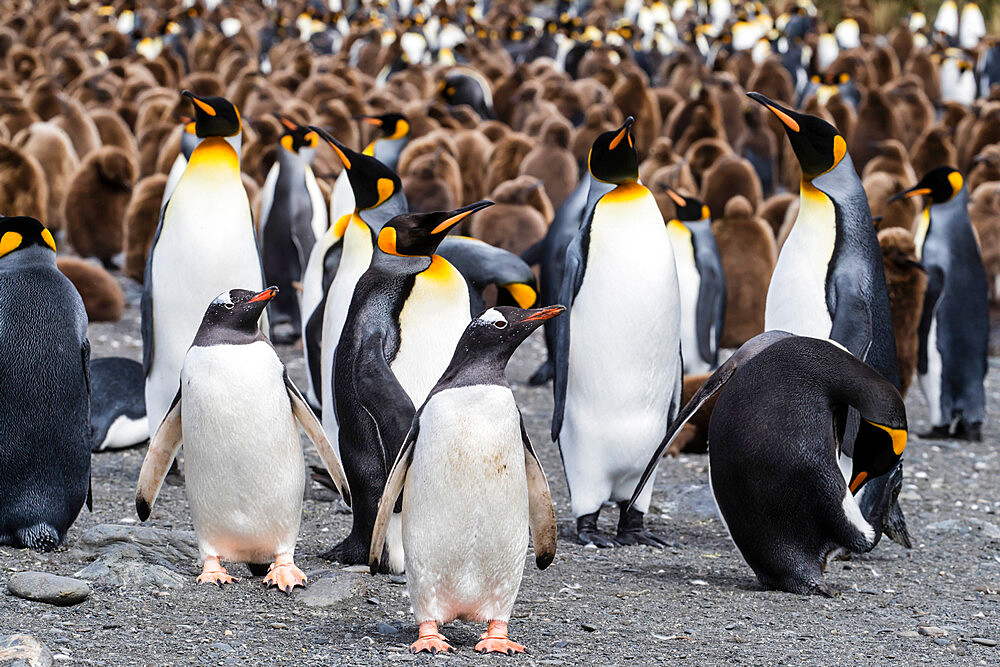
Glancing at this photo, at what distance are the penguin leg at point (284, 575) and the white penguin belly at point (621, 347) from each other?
129cm

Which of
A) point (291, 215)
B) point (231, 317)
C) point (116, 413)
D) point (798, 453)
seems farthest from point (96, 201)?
point (798, 453)

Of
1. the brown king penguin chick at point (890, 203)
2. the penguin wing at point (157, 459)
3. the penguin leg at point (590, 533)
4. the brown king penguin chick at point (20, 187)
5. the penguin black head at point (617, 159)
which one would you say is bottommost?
the penguin leg at point (590, 533)

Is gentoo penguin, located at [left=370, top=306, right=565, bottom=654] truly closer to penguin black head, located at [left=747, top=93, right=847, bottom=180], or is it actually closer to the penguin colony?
the penguin colony

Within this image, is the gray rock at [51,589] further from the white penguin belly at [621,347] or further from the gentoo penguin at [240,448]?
the white penguin belly at [621,347]

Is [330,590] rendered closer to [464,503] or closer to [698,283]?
[464,503]

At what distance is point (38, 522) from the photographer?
3.76m

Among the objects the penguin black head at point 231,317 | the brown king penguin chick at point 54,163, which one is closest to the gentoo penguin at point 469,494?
the penguin black head at point 231,317

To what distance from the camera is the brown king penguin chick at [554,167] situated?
10750 mm

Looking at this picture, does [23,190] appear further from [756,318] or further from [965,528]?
[965,528]

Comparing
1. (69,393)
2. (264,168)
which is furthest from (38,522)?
(264,168)

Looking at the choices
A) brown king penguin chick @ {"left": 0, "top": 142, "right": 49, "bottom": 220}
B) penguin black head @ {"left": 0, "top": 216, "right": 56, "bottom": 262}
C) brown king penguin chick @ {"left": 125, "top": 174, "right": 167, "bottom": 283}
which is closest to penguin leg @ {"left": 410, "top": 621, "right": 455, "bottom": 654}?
penguin black head @ {"left": 0, "top": 216, "right": 56, "bottom": 262}

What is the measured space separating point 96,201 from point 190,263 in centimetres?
469

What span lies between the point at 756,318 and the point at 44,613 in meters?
5.54

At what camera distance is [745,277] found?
801 centimetres
